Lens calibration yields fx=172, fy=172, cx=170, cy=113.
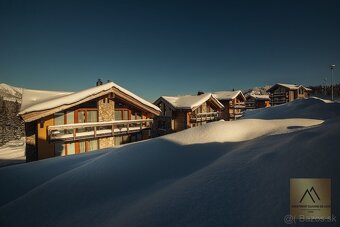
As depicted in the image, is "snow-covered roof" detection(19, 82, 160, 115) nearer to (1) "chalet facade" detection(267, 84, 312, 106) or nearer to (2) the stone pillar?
(2) the stone pillar

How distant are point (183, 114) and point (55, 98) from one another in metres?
12.8

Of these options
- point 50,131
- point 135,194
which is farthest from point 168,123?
point 135,194

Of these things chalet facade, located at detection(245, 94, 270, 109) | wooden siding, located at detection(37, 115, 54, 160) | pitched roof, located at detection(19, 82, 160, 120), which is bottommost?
wooden siding, located at detection(37, 115, 54, 160)

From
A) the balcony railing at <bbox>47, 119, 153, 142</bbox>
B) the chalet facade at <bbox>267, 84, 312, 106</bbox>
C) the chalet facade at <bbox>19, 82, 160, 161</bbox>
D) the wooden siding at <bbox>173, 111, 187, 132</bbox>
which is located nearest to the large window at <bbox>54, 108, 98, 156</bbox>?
the chalet facade at <bbox>19, 82, 160, 161</bbox>

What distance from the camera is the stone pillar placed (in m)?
12.3

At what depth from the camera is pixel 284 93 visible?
38562 mm

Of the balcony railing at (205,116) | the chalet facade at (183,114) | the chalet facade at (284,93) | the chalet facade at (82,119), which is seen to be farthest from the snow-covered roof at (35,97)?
the chalet facade at (284,93)

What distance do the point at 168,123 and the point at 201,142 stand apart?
646 inches

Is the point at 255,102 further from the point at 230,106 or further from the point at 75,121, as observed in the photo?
the point at 75,121

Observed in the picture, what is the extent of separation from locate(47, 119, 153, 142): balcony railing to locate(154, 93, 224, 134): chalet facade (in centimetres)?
629

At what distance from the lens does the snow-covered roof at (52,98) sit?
29.9ft

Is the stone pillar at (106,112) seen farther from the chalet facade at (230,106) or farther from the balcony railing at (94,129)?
the chalet facade at (230,106)

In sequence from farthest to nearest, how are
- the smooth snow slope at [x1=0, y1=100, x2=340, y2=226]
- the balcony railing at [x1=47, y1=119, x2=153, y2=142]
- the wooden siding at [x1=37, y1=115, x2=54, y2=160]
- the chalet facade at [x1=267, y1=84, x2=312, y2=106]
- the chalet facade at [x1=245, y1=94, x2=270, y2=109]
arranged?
the chalet facade at [x1=245, y1=94, x2=270, y2=109], the chalet facade at [x1=267, y1=84, x2=312, y2=106], the balcony railing at [x1=47, y1=119, x2=153, y2=142], the wooden siding at [x1=37, y1=115, x2=54, y2=160], the smooth snow slope at [x1=0, y1=100, x2=340, y2=226]

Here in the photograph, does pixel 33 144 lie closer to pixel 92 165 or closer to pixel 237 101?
pixel 92 165
